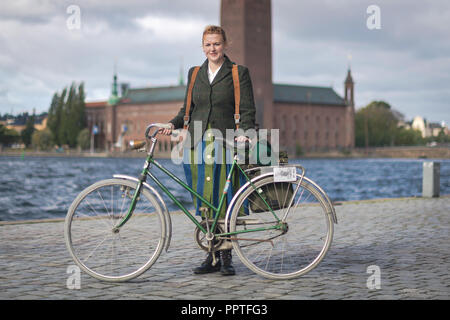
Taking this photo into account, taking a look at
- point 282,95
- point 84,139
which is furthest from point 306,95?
point 84,139

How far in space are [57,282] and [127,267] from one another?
47 centimetres

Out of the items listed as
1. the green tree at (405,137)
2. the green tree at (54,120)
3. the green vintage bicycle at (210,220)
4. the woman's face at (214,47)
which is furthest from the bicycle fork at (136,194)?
the green tree at (405,137)

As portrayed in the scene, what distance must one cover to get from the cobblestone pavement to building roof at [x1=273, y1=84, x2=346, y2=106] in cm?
9355

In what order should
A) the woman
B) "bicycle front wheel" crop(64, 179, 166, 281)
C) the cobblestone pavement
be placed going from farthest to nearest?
the woman → "bicycle front wheel" crop(64, 179, 166, 281) → the cobblestone pavement

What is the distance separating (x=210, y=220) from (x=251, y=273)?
0.52m

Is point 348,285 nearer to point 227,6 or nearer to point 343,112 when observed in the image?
point 227,6

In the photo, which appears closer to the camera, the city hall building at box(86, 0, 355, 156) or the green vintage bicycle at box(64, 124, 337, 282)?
the green vintage bicycle at box(64, 124, 337, 282)

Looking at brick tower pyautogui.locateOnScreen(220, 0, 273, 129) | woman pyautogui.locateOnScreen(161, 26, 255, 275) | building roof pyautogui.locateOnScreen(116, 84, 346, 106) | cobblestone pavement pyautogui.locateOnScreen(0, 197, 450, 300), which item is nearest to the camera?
cobblestone pavement pyautogui.locateOnScreen(0, 197, 450, 300)

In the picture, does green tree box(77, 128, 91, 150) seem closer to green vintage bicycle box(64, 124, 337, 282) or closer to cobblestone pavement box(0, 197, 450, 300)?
cobblestone pavement box(0, 197, 450, 300)

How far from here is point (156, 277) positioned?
391 centimetres

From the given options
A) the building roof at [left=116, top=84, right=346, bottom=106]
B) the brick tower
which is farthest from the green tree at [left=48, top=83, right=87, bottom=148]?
the brick tower

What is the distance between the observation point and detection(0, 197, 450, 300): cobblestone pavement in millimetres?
3434

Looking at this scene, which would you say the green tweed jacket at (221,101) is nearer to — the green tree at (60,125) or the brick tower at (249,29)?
the brick tower at (249,29)

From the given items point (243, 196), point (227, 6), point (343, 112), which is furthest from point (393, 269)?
point (343, 112)
